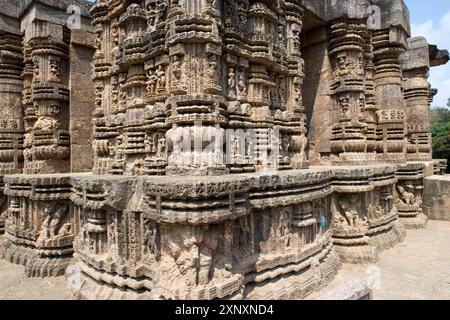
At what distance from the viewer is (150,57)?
14.1 ft

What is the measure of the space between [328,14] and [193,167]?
580cm

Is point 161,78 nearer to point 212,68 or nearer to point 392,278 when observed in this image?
point 212,68

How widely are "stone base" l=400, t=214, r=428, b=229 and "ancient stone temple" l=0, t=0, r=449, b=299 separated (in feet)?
0.15

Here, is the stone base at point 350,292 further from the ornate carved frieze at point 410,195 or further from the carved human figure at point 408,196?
the carved human figure at point 408,196

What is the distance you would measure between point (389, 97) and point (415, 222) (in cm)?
347

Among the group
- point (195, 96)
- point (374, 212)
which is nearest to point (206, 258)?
point (195, 96)

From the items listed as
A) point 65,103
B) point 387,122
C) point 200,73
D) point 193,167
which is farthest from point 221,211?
point 387,122

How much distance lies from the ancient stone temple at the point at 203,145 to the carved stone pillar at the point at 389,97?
0.12ft

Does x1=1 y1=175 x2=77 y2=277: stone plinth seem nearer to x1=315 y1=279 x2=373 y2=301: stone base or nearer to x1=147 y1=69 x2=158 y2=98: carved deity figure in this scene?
x1=147 y1=69 x2=158 y2=98: carved deity figure

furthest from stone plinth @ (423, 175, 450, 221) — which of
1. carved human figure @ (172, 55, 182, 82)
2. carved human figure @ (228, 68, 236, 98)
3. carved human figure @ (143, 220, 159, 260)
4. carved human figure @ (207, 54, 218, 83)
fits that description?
carved human figure @ (143, 220, 159, 260)

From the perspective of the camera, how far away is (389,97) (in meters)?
8.01

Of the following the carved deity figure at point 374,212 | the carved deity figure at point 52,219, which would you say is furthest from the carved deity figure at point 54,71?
the carved deity figure at point 374,212

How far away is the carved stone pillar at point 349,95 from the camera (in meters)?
6.75
